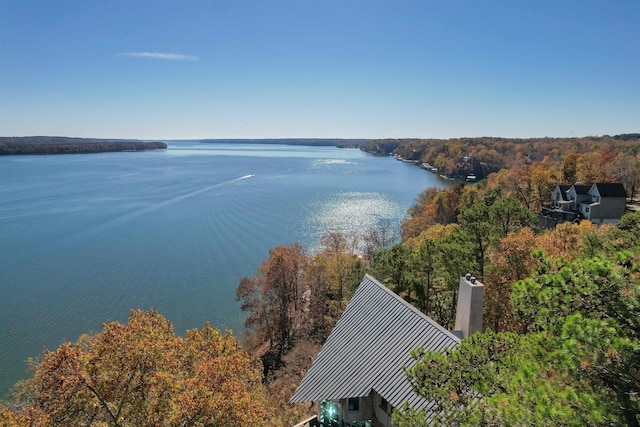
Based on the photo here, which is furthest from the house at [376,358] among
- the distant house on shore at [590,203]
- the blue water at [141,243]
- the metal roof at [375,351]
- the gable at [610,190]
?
the gable at [610,190]

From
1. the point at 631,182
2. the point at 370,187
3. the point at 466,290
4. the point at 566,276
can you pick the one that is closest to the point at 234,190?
the point at 370,187

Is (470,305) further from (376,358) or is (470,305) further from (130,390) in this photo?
(130,390)

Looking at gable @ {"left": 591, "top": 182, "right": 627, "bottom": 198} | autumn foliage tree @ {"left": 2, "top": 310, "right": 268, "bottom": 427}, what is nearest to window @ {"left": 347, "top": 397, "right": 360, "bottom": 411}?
autumn foliage tree @ {"left": 2, "top": 310, "right": 268, "bottom": 427}

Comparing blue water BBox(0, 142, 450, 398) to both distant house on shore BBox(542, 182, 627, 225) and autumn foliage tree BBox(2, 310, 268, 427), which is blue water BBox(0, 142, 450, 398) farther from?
distant house on shore BBox(542, 182, 627, 225)

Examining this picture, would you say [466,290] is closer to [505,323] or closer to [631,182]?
[505,323]

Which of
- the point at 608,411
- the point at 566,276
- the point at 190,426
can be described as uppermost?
the point at 566,276

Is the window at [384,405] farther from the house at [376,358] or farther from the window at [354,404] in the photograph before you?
the window at [354,404]
